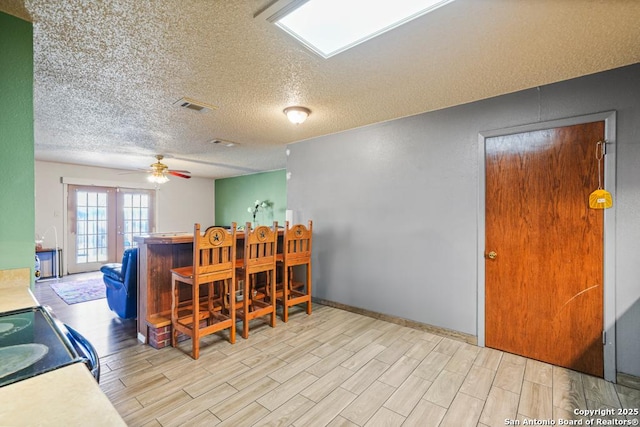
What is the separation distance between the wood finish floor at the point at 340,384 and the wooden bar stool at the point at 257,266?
9.1 inches

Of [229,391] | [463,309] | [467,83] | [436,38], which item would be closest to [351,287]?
[463,309]

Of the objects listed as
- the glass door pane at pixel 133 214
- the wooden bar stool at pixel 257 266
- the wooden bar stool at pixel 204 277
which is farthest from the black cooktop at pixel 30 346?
the glass door pane at pixel 133 214

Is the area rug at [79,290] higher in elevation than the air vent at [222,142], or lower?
lower

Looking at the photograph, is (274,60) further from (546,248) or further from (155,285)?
(546,248)

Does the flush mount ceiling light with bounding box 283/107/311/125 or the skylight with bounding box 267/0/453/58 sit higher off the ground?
the skylight with bounding box 267/0/453/58

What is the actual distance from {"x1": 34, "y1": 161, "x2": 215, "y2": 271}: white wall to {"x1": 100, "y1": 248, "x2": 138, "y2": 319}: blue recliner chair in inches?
156

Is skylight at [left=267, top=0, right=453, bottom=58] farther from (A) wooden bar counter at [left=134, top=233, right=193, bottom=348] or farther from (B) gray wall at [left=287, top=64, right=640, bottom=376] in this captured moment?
(A) wooden bar counter at [left=134, top=233, right=193, bottom=348]

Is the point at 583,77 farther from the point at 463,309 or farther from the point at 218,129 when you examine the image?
the point at 218,129

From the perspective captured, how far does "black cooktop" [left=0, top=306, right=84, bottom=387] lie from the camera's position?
788mm

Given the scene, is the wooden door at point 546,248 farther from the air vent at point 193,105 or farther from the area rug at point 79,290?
the area rug at point 79,290

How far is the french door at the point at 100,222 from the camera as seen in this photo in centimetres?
630

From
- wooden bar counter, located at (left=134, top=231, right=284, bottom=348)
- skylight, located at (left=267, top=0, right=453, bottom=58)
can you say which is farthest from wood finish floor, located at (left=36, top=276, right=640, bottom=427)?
skylight, located at (left=267, top=0, right=453, bottom=58)

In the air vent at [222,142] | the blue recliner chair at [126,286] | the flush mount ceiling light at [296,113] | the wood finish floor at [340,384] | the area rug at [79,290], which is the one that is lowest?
the wood finish floor at [340,384]

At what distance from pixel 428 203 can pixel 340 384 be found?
77.0 inches
